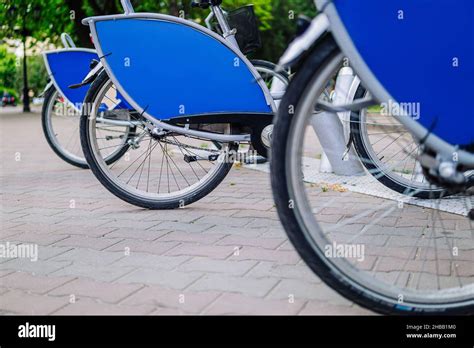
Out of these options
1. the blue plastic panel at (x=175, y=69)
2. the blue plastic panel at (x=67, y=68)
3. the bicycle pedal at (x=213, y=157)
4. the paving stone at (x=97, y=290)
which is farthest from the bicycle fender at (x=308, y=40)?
the blue plastic panel at (x=67, y=68)

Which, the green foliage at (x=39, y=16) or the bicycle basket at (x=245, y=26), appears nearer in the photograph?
the bicycle basket at (x=245, y=26)

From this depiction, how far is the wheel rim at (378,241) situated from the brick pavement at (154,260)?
301mm

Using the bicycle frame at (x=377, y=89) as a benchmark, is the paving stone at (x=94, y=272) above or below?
below

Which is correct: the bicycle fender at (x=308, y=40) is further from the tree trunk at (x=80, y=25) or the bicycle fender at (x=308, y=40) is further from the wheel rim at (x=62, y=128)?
the tree trunk at (x=80, y=25)

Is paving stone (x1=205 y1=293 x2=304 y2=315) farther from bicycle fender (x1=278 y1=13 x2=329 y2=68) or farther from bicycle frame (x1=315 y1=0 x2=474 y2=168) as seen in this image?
bicycle fender (x1=278 y1=13 x2=329 y2=68)

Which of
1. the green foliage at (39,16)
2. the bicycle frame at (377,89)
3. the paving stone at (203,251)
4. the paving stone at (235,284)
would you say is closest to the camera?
the bicycle frame at (377,89)

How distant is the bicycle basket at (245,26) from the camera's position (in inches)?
189

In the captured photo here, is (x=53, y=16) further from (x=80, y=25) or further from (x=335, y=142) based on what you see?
(x=335, y=142)

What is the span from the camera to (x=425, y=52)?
212 centimetres

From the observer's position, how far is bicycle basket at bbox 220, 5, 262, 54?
15.8 feet

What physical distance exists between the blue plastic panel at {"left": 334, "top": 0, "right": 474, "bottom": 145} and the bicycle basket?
9.38 ft
